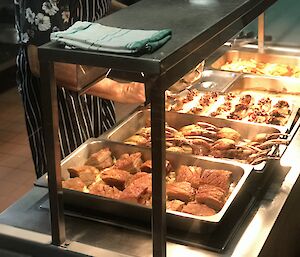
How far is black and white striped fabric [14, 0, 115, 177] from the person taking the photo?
5.71 ft

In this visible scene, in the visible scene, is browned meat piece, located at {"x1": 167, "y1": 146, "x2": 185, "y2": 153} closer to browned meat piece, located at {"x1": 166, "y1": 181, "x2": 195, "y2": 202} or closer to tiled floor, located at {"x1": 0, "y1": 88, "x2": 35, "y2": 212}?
browned meat piece, located at {"x1": 166, "y1": 181, "x2": 195, "y2": 202}

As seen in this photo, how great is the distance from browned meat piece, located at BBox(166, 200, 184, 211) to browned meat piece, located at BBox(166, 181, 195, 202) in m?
0.02

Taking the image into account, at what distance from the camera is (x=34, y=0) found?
1.73 m

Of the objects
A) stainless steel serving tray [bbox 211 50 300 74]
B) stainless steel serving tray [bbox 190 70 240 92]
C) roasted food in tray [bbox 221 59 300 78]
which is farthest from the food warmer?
stainless steel serving tray [bbox 211 50 300 74]

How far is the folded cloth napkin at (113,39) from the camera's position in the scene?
3.43 feet

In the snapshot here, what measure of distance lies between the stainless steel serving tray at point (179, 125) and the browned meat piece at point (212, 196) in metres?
0.40

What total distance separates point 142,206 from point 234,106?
799mm

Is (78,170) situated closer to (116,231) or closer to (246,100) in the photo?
(116,231)

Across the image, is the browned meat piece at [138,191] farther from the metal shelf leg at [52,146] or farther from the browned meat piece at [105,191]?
the metal shelf leg at [52,146]

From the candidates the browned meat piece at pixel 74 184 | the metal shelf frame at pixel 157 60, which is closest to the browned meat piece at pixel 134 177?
the browned meat piece at pixel 74 184

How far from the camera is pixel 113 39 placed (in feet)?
3.55

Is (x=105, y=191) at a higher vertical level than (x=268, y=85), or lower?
higher

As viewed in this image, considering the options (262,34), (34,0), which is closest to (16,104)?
(262,34)

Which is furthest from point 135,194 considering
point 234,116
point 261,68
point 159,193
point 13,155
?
point 13,155
